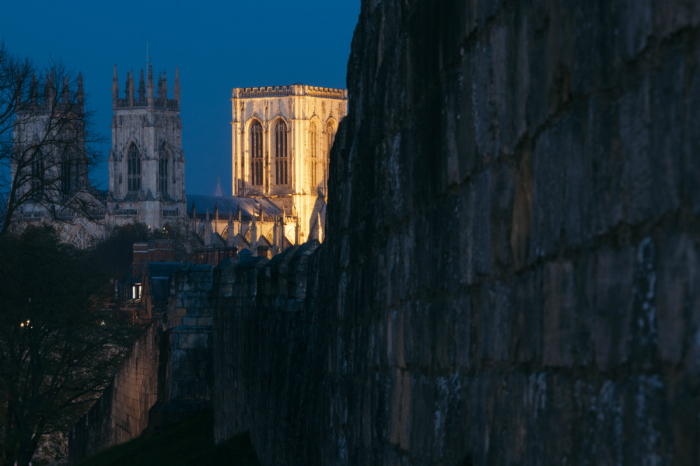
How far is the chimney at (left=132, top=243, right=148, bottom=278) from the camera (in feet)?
165

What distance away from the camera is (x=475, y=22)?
10.7ft

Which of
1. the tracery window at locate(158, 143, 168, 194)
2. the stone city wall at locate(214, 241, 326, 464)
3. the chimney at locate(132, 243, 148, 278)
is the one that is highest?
the tracery window at locate(158, 143, 168, 194)

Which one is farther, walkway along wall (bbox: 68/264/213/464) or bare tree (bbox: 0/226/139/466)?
bare tree (bbox: 0/226/139/466)

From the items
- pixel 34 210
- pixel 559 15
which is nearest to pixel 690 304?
pixel 559 15

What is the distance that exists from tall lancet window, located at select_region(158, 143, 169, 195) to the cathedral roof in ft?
11.8

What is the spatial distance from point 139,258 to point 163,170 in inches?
2326

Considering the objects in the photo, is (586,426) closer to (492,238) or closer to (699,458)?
(699,458)

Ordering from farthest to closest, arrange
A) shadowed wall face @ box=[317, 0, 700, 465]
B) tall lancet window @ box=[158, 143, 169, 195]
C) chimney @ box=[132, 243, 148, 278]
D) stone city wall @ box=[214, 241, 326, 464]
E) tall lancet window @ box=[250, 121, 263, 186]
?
tall lancet window @ box=[250, 121, 263, 186], tall lancet window @ box=[158, 143, 169, 195], chimney @ box=[132, 243, 148, 278], stone city wall @ box=[214, 241, 326, 464], shadowed wall face @ box=[317, 0, 700, 465]

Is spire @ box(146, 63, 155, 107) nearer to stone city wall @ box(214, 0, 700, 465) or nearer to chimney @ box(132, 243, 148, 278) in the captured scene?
chimney @ box(132, 243, 148, 278)

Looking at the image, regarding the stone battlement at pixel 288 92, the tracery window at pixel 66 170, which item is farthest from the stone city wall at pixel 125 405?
the stone battlement at pixel 288 92

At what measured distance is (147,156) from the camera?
10800 cm

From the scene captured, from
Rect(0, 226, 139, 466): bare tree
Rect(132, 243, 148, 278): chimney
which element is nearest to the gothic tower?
Rect(132, 243, 148, 278): chimney

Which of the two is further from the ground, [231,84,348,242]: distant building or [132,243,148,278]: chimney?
[231,84,348,242]: distant building

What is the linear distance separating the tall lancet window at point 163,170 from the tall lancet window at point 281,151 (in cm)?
1793
